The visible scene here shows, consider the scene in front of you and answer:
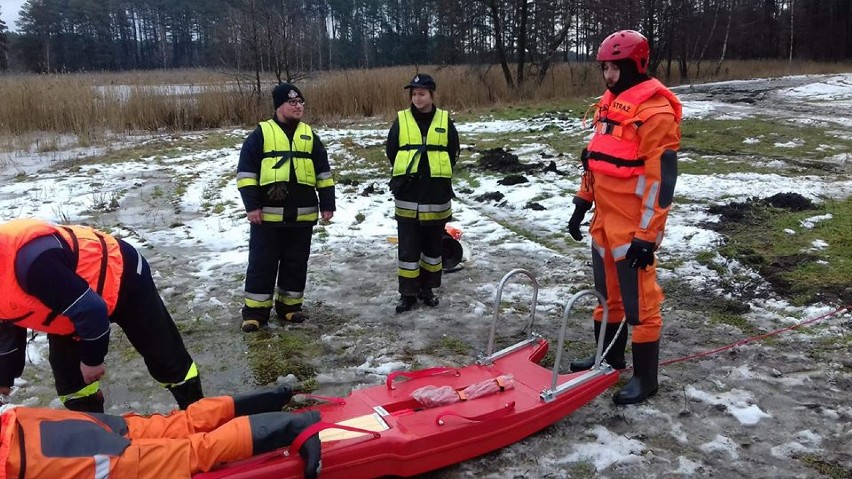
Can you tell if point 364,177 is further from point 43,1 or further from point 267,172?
point 43,1

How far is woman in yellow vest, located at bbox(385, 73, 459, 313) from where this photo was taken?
5.40 m

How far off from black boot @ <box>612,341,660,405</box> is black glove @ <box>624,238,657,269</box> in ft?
1.94

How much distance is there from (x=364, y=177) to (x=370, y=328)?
19.8 feet

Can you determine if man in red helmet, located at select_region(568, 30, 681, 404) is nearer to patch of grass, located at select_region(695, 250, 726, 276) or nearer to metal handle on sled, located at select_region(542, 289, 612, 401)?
metal handle on sled, located at select_region(542, 289, 612, 401)

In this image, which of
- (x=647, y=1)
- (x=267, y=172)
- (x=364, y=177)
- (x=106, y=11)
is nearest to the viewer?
(x=267, y=172)

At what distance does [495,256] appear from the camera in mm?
6984

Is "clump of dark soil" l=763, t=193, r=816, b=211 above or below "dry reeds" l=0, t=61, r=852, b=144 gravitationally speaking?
below

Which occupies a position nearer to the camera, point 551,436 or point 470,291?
point 551,436

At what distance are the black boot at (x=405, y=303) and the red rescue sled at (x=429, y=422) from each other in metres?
1.57

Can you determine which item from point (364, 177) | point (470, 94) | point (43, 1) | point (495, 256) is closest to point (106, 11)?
point (43, 1)

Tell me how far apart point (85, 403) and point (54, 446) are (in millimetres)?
1131

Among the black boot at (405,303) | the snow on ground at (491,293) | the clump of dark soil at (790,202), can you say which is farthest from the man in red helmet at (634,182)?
the clump of dark soil at (790,202)

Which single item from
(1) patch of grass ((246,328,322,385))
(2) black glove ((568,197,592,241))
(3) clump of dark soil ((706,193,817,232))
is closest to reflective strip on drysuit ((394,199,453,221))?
(1) patch of grass ((246,328,322,385))

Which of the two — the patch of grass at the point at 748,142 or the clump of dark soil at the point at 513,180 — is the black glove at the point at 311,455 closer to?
the clump of dark soil at the point at 513,180
